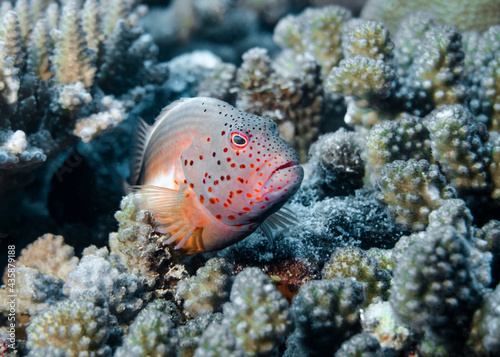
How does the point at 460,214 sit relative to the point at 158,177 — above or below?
above

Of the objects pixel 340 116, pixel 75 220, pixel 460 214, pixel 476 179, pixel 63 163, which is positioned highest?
pixel 460 214

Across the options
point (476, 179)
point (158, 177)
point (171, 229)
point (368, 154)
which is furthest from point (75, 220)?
point (476, 179)

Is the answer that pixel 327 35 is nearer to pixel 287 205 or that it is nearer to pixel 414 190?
pixel 287 205

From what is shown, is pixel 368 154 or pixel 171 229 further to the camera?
pixel 368 154

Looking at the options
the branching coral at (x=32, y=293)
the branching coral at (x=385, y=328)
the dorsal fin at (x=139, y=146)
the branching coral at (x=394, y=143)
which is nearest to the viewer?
the branching coral at (x=385, y=328)

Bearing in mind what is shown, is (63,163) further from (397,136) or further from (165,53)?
(165,53)

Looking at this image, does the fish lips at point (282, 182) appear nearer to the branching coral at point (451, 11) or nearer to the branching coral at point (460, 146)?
the branching coral at point (460, 146)

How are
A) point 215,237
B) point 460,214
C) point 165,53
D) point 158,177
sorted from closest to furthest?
point 460,214 → point 215,237 → point 158,177 → point 165,53

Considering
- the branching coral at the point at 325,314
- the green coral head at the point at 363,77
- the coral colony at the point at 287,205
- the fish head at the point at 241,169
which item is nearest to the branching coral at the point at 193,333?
the coral colony at the point at 287,205
